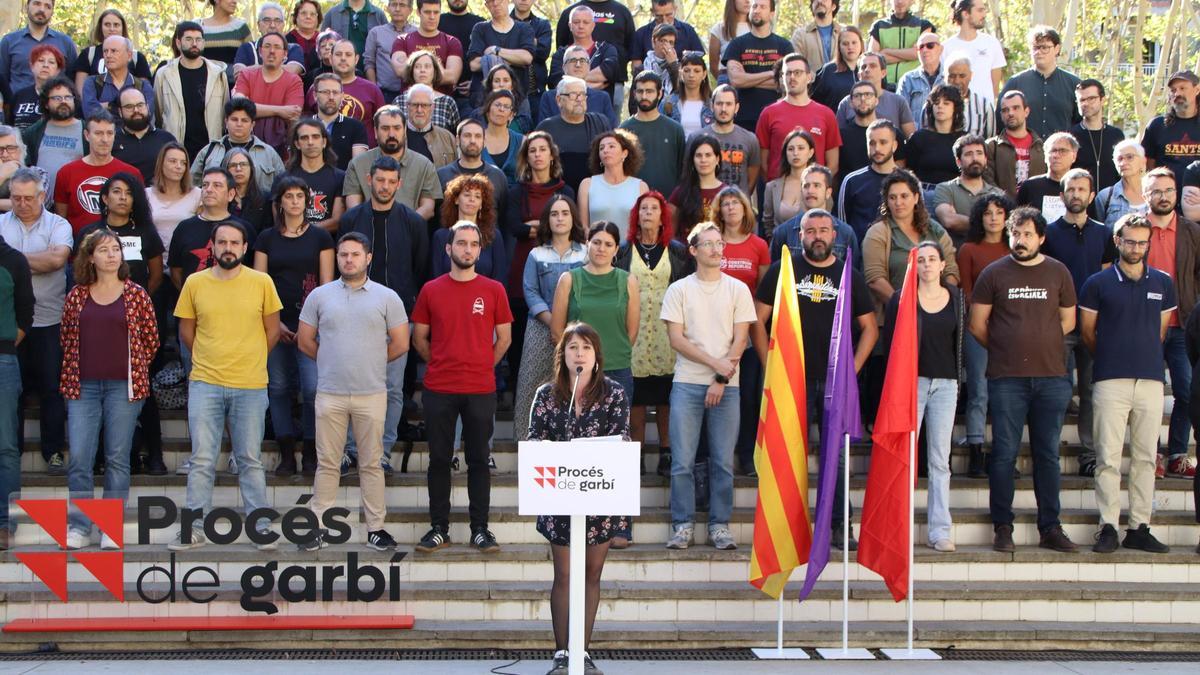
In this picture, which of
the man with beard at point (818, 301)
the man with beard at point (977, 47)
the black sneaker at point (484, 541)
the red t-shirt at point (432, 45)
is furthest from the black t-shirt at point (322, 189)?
the man with beard at point (977, 47)

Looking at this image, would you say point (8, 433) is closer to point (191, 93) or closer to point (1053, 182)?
point (191, 93)

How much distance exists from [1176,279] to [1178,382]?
707 mm

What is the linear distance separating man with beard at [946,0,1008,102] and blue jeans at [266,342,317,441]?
635 cm

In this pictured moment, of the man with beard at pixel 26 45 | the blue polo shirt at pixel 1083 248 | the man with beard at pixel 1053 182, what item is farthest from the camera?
the man with beard at pixel 26 45

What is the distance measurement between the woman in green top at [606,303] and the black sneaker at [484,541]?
1221 mm

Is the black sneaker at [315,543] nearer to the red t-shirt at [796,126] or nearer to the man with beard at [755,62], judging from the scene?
the red t-shirt at [796,126]

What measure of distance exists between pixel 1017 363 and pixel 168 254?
5561 millimetres

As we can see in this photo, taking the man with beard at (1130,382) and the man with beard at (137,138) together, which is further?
the man with beard at (137,138)

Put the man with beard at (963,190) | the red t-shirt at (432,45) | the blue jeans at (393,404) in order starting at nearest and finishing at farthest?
the blue jeans at (393,404)
the man with beard at (963,190)
the red t-shirt at (432,45)

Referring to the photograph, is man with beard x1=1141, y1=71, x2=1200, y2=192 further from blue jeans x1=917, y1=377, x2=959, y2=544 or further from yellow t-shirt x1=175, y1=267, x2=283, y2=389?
yellow t-shirt x1=175, y1=267, x2=283, y2=389

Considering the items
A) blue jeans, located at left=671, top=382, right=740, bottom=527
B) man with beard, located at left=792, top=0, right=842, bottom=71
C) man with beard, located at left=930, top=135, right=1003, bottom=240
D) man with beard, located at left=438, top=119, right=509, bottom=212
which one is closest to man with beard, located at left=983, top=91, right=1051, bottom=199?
man with beard, located at left=930, top=135, right=1003, bottom=240

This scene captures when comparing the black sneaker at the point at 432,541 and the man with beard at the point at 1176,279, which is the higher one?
the man with beard at the point at 1176,279

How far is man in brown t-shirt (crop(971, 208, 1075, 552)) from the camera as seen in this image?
8.28m

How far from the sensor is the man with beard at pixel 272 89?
10.9 metres
